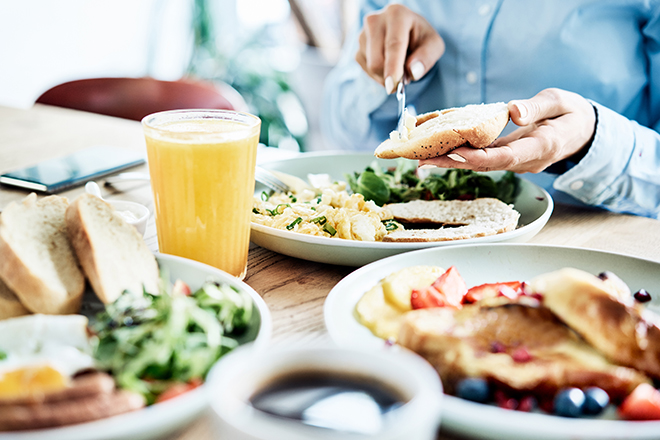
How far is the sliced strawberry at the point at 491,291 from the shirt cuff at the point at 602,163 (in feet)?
2.68

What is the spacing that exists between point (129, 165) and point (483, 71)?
153 centimetres

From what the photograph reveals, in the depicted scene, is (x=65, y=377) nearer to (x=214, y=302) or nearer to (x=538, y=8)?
(x=214, y=302)

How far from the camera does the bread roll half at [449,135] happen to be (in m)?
1.32

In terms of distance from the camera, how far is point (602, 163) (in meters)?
1.65

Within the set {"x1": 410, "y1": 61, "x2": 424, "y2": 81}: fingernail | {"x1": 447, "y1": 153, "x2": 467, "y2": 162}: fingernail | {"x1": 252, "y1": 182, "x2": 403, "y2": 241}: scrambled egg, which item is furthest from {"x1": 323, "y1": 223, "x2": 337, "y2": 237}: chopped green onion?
{"x1": 410, "y1": 61, "x2": 424, "y2": 81}: fingernail

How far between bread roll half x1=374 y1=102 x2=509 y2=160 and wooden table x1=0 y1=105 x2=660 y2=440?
345 mm

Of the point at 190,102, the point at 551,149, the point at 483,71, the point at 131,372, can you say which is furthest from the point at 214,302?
the point at 190,102

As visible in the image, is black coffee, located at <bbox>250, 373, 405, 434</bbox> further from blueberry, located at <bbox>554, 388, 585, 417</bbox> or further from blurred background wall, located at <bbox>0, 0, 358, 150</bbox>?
blurred background wall, located at <bbox>0, 0, 358, 150</bbox>

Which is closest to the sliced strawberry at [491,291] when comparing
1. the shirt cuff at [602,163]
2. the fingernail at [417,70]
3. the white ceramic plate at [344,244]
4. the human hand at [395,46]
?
the white ceramic plate at [344,244]

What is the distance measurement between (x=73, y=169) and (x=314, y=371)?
1.60 metres

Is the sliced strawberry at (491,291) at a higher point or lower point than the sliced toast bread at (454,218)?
higher

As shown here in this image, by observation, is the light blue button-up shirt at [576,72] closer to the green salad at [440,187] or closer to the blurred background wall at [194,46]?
the green salad at [440,187]

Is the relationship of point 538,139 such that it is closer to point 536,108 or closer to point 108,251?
point 536,108

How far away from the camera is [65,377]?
59cm
